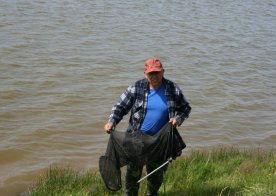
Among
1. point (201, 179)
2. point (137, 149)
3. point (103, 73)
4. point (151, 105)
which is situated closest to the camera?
point (151, 105)

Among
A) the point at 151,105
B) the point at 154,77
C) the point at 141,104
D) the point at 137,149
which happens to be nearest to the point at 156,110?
the point at 151,105

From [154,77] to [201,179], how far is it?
2428 millimetres

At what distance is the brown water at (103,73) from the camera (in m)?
9.85

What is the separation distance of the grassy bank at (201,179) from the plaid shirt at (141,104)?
1236 millimetres

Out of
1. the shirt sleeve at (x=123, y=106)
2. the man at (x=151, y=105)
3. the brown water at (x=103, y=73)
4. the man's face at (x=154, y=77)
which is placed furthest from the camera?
the brown water at (x=103, y=73)

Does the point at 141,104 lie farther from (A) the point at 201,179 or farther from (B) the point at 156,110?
(A) the point at 201,179

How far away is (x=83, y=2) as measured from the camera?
71.8ft

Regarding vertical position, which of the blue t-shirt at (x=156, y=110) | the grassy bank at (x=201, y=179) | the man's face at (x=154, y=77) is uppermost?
the man's face at (x=154, y=77)

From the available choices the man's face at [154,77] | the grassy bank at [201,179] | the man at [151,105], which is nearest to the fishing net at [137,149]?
the man at [151,105]

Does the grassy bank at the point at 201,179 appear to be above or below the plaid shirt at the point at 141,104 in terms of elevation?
below

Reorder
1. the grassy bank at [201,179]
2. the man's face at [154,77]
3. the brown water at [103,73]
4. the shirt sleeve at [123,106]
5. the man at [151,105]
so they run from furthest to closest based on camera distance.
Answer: the brown water at [103,73] → the grassy bank at [201,179] → the shirt sleeve at [123,106] → the man at [151,105] → the man's face at [154,77]

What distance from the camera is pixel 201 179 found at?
751 centimetres

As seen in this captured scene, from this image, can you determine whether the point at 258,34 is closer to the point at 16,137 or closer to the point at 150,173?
the point at 16,137

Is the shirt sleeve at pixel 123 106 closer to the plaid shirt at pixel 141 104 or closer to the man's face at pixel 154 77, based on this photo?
the plaid shirt at pixel 141 104
